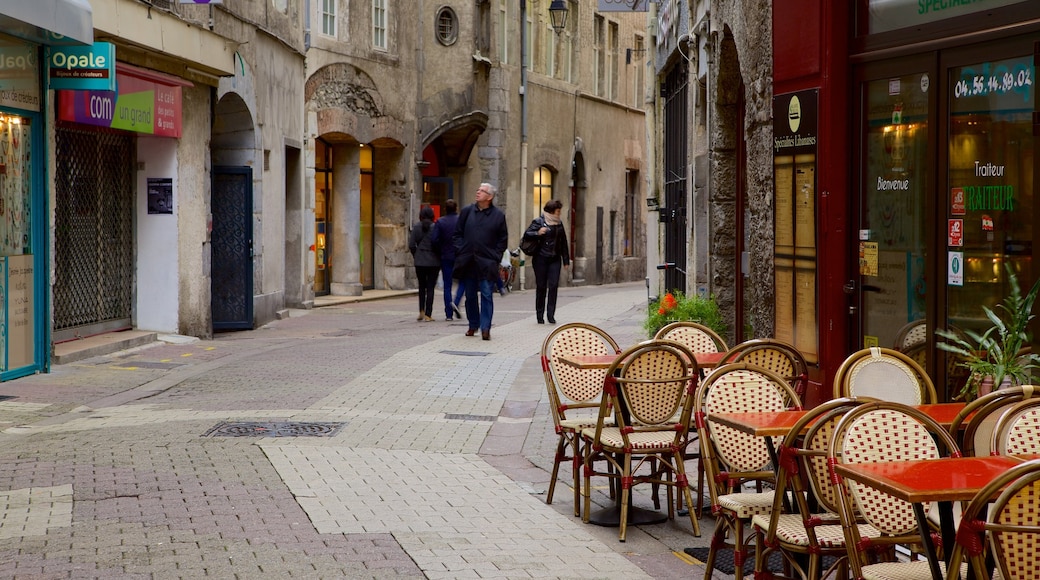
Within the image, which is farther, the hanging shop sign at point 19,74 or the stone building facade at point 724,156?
the hanging shop sign at point 19,74

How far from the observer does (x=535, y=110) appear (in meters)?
32.8

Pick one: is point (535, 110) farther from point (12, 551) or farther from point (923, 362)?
point (12, 551)

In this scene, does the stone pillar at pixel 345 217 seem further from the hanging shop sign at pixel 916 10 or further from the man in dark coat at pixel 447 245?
the hanging shop sign at pixel 916 10

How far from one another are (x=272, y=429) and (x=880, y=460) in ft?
18.8

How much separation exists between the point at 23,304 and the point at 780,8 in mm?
7052

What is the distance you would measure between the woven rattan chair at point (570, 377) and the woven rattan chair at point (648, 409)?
50cm

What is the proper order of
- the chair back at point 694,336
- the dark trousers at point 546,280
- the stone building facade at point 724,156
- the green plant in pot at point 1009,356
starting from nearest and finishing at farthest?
the green plant in pot at point 1009,356 → the chair back at point 694,336 → the stone building facade at point 724,156 → the dark trousers at point 546,280

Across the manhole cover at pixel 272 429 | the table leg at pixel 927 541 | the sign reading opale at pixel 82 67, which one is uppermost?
the sign reading opale at pixel 82 67

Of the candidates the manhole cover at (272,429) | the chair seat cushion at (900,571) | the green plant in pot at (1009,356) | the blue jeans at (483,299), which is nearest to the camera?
the chair seat cushion at (900,571)

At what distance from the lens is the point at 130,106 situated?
46.0ft

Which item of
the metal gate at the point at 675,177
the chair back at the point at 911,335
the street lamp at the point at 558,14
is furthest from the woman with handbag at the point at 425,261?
the street lamp at the point at 558,14

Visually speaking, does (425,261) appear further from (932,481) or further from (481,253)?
(932,481)

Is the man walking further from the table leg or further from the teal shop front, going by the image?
the table leg

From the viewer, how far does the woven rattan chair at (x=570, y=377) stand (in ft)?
23.9
